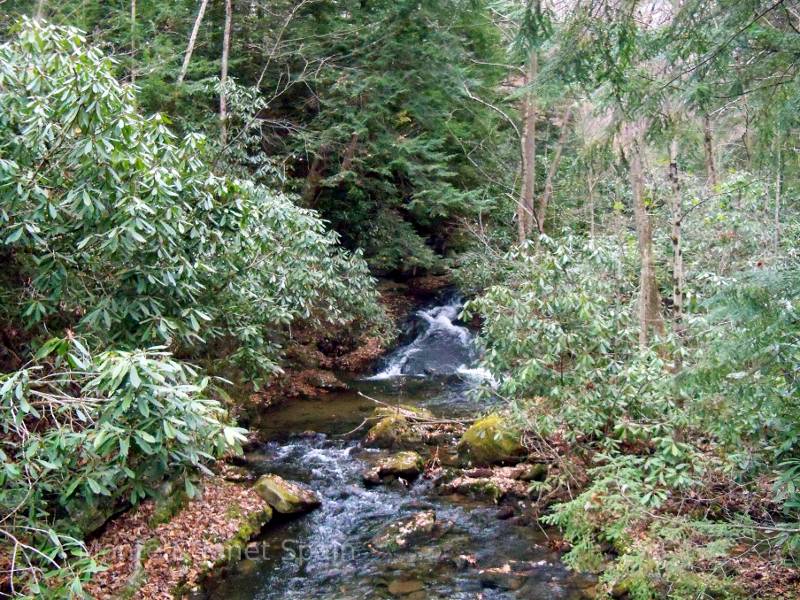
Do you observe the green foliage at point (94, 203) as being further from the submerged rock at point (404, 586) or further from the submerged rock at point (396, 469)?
the submerged rock at point (396, 469)

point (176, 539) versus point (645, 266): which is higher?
point (645, 266)

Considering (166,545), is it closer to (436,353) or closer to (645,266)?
(645,266)

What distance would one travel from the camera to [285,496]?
24.3 ft

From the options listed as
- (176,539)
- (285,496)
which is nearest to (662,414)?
(285,496)

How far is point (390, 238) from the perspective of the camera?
654 inches

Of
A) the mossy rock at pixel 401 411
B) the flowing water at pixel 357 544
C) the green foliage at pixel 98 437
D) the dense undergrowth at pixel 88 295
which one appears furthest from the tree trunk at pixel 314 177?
the green foliage at pixel 98 437

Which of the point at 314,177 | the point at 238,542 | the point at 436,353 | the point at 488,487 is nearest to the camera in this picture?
the point at 238,542

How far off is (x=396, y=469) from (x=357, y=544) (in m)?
1.78

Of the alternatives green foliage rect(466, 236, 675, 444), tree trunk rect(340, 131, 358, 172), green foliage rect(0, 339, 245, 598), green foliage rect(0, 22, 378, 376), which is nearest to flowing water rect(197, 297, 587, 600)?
A: green foliage rect(466, 236, 675, 444)

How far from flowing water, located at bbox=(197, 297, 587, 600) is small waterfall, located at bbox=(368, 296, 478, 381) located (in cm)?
431

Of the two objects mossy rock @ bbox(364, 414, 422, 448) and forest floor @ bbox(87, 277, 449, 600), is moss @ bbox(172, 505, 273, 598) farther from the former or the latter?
mossy rock @ bbox(364, 414, 422, 448)

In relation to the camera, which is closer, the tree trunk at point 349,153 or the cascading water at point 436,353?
the tree trunk at point 349,153

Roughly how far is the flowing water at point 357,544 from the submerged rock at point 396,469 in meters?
0.15

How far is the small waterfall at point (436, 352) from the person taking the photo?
15.2 m
